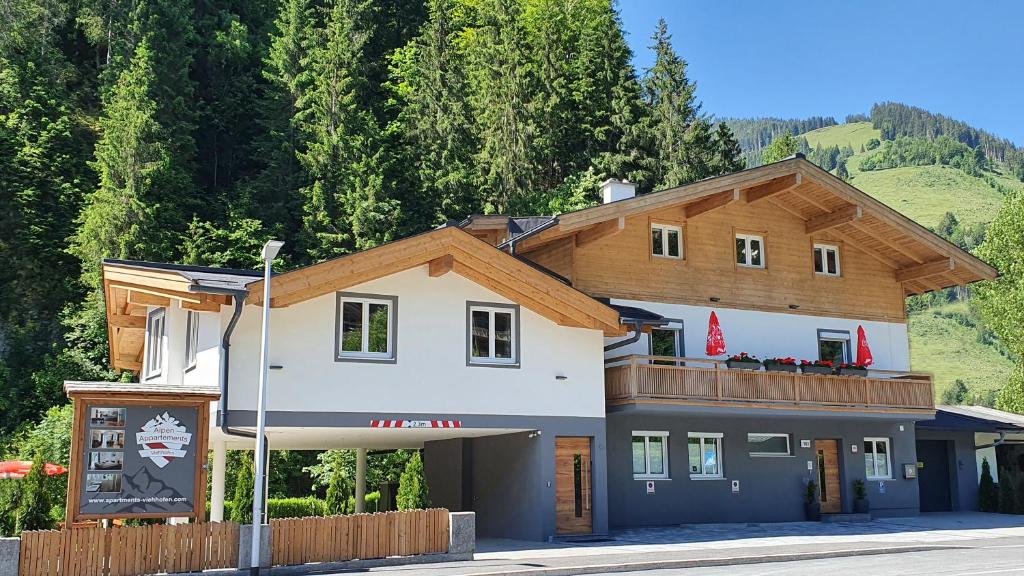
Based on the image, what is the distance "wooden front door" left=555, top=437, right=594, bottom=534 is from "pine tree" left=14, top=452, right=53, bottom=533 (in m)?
10.3

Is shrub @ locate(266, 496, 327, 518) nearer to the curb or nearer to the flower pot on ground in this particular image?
the flower pot on ground

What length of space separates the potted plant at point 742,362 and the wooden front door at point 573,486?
4.80 meters

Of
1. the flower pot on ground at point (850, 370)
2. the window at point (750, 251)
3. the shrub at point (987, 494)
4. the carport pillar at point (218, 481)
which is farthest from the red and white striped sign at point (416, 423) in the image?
the shrub at point (987, 494)

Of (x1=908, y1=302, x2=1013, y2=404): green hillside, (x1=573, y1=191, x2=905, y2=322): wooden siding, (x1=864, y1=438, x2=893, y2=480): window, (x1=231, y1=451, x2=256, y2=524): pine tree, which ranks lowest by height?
(x1=231, y1=451, x2=256, y2=524): pine tree

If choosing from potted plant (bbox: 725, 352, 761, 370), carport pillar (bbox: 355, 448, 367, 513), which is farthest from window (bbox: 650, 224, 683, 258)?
carport pillar (bbox: 355, 448, 367, 513)

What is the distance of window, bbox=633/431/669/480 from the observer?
25.6m

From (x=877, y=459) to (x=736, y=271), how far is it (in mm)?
6701

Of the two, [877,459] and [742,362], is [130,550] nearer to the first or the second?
[742,362]

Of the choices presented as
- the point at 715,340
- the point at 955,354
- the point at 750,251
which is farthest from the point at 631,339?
the point at 955,354

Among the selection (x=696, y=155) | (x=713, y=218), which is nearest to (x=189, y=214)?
(x=696, y=155)

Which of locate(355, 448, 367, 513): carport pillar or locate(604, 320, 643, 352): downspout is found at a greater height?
locate(604, 320, 643, 352): downspout

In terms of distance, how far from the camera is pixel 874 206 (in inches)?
1133

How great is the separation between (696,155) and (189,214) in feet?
77.7

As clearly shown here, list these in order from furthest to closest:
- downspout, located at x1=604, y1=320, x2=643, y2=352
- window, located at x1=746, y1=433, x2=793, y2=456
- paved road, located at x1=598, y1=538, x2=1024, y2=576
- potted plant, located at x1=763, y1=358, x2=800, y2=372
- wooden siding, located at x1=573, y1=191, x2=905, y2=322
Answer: window, located at x1=746, y1=433, x2=793, y2=456, wooden siding, located at x1=573, y1=191, x2=905, y2=322, potted plant, located at x1=763, y1=358, x2=800, y2=372, downspout, located at x1=604, y1=320, x2=643, y2=352, paved road, located at x1=598, y1=538, x2=1024, y2=576
